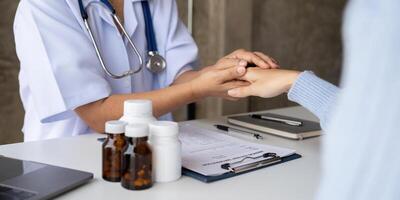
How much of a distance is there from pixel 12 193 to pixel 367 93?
0.66 m

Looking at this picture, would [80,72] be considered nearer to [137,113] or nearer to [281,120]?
[137,113]

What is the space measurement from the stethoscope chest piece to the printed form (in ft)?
0.98

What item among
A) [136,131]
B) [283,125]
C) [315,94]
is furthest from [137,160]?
[283,125]

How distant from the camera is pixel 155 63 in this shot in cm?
164

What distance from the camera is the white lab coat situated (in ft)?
4.43

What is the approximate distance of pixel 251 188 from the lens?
38.6 inches

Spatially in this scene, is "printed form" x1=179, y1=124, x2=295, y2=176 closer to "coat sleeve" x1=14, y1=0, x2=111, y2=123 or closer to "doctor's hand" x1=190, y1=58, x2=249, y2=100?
"doctor's hand" x1=190, y1=58, x2=249, y2=100

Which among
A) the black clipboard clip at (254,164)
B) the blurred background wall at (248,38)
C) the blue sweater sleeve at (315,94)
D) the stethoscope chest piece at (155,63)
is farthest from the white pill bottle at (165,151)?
the blurred background wall at (248,38)

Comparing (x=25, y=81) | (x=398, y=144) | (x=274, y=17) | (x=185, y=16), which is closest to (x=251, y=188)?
(x=398, y=144)

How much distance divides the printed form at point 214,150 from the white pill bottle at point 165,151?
6 cm

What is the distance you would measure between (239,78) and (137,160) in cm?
59

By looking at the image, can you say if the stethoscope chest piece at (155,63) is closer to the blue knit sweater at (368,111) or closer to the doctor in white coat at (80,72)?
the doctor in white coat at (80,72)

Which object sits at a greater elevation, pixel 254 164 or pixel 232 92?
pixel 232 92

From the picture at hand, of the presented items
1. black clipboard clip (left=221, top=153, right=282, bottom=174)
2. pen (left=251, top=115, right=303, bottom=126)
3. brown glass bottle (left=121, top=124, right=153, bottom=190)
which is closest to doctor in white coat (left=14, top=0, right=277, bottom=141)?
pen (left=251, top=115, right=303, bottom=126)
